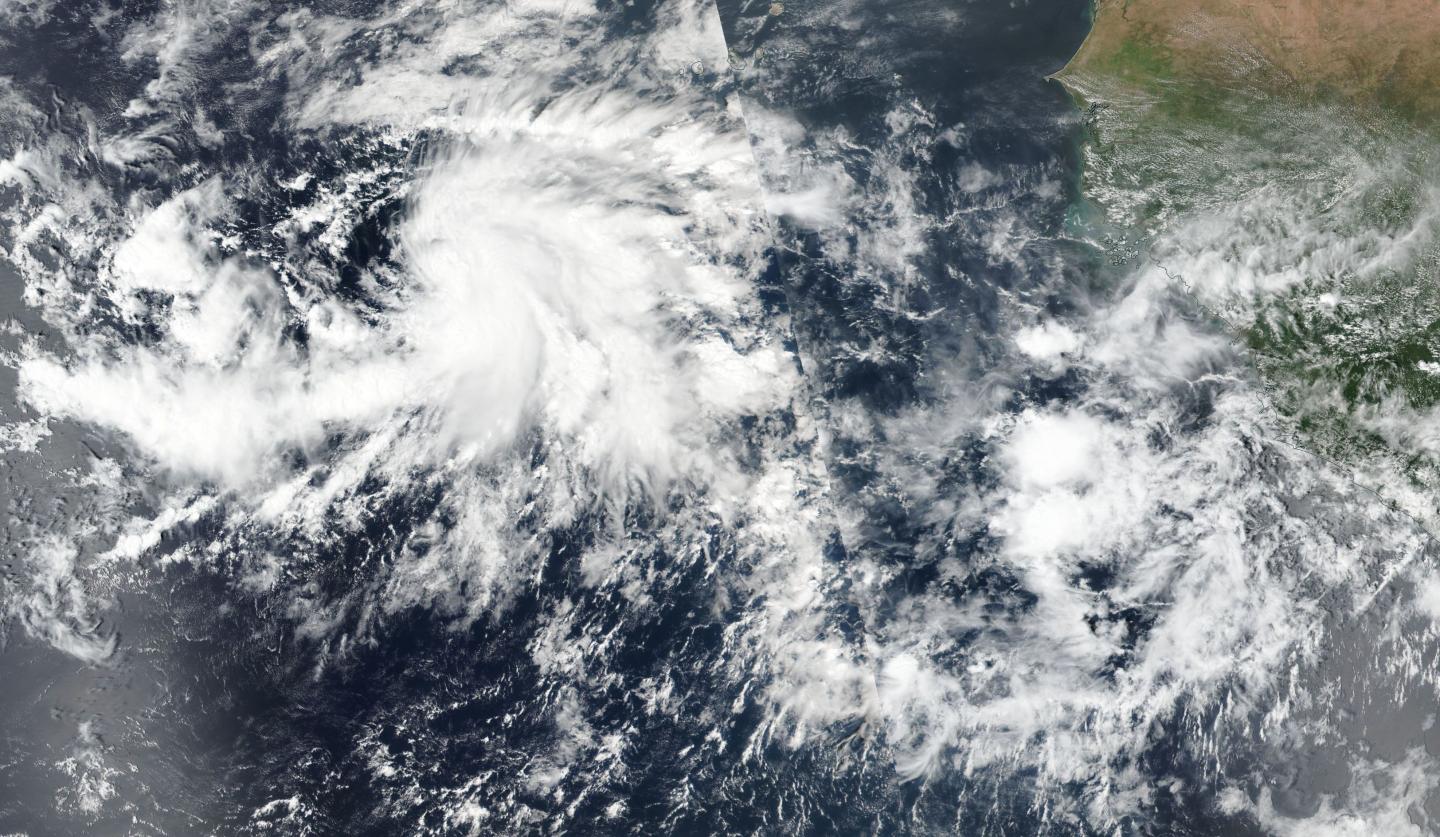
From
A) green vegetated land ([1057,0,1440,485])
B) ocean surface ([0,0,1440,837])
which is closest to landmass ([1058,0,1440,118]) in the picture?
green vegetated land ([1057,0,1440,485])

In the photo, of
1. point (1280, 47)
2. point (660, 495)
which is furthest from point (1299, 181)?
point (660, 495)

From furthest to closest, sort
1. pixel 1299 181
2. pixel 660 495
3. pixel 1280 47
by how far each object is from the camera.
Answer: pixel 1280 47 < pixel 1299 181 < pixel 660 495

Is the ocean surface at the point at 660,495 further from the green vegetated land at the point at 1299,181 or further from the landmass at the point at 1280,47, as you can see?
the landmass at the point at 1280,47

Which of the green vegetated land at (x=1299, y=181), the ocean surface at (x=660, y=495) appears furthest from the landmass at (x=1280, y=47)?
the ocean surface at (x=660, y=495)

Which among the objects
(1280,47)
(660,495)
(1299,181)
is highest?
Answer: (1280,47)

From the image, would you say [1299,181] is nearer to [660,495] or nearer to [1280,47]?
[1280,47]

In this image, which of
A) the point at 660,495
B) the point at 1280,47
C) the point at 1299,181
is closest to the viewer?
the point at 660,495

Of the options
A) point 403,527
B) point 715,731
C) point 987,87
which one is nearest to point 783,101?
point 987,87

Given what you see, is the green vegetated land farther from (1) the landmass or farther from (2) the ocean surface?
(2) the ocean surface

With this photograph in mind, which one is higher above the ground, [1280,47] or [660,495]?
[1280,47]
